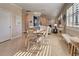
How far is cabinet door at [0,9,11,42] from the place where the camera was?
6.89 m

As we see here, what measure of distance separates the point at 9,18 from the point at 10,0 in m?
5.02

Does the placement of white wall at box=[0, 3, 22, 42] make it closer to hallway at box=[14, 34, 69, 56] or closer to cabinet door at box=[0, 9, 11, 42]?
cabinet door at box=[0, 9, 11, 42]

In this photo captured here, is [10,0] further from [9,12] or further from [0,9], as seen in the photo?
[9,12]

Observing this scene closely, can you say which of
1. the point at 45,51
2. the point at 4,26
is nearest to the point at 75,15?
the point at 45,51

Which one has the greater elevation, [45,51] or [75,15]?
[75,15]

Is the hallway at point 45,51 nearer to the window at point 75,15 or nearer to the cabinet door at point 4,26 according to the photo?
the window at point 75,15

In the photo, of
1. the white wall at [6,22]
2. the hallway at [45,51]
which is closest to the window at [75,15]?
the hallway at [45,51]

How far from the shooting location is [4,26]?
7.27 metres

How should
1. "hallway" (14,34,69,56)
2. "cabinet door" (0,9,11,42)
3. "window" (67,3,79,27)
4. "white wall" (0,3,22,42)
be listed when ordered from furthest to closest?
1. "white wall" (0,3,22,42)
2. "cabinet door" (0,9,11,42)
3. "window" (67,3,79,27)
4. "hallway" (14,34,69,56)

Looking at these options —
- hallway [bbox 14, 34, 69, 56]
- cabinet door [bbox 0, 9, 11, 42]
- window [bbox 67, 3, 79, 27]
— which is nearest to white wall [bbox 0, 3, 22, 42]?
cabinet door [bbox 0, 9, 11, 42]

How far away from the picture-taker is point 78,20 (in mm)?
5473

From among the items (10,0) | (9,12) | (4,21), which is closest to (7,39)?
(4,21)

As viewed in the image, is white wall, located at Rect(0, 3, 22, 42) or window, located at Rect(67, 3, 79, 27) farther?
white wall, located at Rect(0, 3, 22, 42)

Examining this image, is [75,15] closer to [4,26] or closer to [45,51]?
[45,51]
